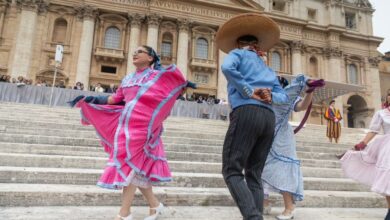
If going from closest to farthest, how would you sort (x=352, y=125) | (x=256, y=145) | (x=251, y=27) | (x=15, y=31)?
1. (x=256, y=145)
2. (x=251, y=27)
3. (x=15, y=31)
4. (x=352, y=125)

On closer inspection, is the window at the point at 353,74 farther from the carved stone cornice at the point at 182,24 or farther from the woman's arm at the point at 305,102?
the woman's arm at the point at 305,102

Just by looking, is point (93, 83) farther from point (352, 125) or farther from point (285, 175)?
point (352, 125)

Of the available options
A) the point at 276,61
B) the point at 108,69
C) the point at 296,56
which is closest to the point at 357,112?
the point at 296,56

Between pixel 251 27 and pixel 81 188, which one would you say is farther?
pixel 81 188

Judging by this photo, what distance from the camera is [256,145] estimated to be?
241 centimetres

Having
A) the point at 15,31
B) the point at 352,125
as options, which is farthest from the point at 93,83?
the point at 352,125

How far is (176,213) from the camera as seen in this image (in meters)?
3.12

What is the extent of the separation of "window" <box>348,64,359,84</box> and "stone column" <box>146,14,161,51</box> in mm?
23355

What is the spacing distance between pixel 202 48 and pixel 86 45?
10926mm

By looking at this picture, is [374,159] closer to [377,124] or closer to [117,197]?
[377,124]

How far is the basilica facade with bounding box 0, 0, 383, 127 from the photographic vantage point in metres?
23.3

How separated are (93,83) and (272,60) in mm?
18959

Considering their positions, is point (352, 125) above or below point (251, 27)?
above

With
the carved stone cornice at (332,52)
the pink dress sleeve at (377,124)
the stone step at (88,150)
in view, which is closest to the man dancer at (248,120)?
the pink dress sleeve at (377,124)
